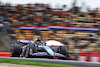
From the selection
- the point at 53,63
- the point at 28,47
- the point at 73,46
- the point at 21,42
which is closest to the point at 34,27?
the point at 73,46

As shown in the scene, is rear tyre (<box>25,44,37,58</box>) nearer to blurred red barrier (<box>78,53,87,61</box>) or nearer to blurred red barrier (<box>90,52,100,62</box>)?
blurred red barrier (<box>78,53,87,61</box>)

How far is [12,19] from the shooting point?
11922 mm

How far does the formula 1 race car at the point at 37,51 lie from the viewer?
271 inches

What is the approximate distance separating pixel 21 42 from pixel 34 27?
A: 3826 millimetres

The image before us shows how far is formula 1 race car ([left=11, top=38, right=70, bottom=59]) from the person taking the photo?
688cm

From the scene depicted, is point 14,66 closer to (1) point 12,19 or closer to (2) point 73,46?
(2) point 73,46

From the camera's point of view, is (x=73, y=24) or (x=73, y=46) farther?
(x=73, y=24)

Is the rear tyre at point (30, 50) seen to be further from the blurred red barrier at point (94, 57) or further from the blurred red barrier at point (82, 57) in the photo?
the blurred red barrier at point (94, 57)

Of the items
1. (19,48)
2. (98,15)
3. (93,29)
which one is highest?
(98,15)

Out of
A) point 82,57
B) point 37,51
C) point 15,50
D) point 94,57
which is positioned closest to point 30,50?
point 37,51

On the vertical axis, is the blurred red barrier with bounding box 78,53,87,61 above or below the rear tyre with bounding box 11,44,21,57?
below

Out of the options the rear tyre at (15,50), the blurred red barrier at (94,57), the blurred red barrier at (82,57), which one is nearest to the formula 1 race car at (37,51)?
the rear tyre at (15,50)

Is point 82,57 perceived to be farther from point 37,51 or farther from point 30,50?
point 30,50

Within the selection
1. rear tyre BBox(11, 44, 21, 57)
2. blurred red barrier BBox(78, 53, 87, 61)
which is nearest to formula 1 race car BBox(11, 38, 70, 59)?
rear tyre BBox(11, 44, 21, 57)
